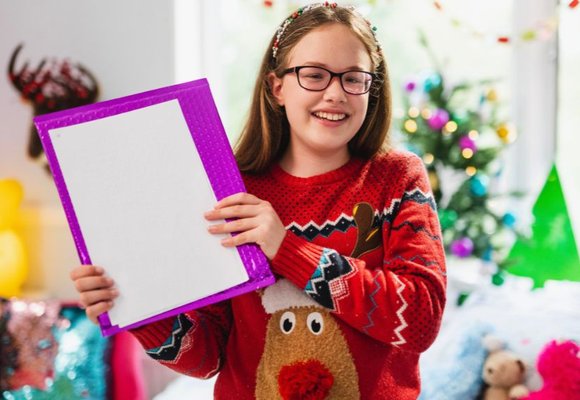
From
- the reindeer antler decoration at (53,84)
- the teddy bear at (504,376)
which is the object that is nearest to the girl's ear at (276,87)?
the teddy bear at (504,376)

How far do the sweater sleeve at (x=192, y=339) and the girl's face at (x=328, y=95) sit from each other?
332 mm

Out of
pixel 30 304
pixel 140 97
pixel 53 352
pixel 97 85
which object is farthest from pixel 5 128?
pixel 140 97

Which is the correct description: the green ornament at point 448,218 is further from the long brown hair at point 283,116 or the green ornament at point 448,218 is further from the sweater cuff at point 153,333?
the sweater cuff at point 153,333

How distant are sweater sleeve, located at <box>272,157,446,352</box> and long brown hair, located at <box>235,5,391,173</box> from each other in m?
0.23

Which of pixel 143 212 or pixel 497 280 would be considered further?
pixel 497 280

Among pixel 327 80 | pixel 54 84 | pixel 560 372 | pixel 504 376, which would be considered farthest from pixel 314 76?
pixel 54 84

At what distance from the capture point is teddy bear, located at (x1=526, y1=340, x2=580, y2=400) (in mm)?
1535

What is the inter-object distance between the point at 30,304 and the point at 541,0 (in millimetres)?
2111

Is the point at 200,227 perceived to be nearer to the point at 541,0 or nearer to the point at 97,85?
the point at 97,85

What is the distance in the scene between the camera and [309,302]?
1.09 meters

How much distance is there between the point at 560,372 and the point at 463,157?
0.95 meters

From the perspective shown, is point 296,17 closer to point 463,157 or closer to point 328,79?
point 328,79

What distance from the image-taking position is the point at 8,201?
8.24 feet

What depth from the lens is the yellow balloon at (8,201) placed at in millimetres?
2502
